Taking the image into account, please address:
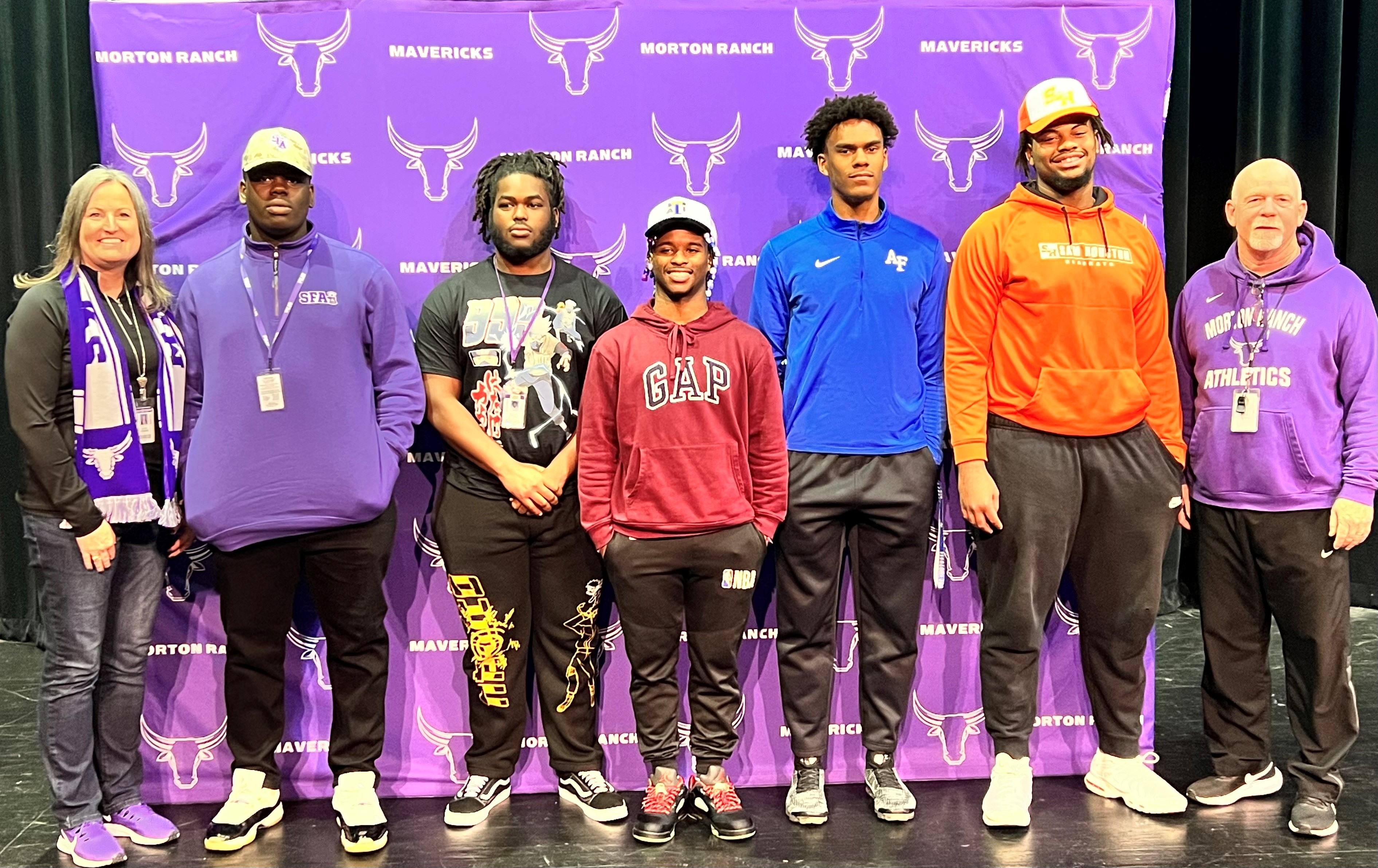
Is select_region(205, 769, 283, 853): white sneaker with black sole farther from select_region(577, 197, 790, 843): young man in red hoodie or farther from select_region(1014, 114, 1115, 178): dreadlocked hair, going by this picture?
select_region(1014, 114, 1115, 178): dreadlocked hair

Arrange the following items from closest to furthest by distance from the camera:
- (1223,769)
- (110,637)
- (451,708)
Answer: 1. (110,637)
2. (1223,769)
3. (451,708)

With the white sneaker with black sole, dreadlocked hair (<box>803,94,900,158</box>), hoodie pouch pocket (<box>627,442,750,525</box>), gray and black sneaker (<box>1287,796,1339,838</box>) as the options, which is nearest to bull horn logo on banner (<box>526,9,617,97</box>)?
dreadlocked hair (<box>803,94,900,158</box>)

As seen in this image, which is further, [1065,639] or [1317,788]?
[1065,639]

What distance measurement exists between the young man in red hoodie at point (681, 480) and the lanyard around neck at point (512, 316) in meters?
0.20

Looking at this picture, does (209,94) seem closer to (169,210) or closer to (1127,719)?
(169,210)

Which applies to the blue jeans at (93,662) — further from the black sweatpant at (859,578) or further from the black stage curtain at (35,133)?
the black stage curtain at (35,133)

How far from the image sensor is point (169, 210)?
11.0 ft

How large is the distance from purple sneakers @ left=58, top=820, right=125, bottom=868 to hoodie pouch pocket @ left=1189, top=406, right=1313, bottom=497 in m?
3.10

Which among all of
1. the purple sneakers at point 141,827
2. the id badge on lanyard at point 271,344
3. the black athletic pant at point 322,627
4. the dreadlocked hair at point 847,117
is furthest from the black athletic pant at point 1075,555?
the purple sneakers at point 141,827

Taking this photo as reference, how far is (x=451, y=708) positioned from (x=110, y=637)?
0.98 m

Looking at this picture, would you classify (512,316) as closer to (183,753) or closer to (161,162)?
(161,162)

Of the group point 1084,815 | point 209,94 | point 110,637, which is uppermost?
point 209,94

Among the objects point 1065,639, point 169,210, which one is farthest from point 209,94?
point 1065,639

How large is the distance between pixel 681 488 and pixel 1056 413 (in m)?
1.04
